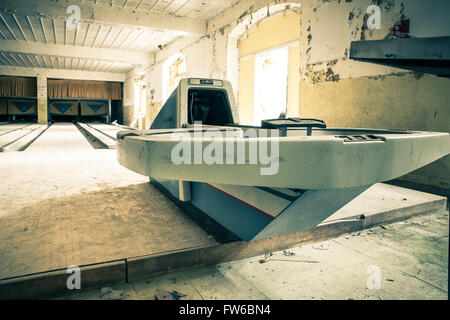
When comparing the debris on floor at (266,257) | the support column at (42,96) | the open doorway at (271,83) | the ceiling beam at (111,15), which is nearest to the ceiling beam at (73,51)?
the ceiling beam at (111,15)

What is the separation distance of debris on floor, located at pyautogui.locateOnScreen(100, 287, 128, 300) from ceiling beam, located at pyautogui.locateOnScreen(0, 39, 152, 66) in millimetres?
9346

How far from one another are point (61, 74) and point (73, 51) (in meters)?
5.71

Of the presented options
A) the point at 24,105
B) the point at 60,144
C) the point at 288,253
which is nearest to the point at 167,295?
the point at 288,253

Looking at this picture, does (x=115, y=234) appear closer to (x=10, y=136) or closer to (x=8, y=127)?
(x=10, y=136)

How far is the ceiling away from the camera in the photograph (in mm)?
5535

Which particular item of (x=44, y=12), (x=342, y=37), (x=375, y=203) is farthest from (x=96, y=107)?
(x=375, y=203)

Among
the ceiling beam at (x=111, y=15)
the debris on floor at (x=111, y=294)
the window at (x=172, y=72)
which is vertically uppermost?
the ceiling beam at (x=111, y=15)

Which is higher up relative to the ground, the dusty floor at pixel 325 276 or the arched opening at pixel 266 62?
the arched opening at pixel 266 62

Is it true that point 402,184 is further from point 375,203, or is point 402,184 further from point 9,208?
point 9,208

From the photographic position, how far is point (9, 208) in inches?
74.7

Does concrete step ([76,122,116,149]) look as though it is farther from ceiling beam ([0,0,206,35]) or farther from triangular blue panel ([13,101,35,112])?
triangular blue panel ([13,101,35,112])

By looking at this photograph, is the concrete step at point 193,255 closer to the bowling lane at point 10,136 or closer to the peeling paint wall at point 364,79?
the peeling paint wall at point 364,79

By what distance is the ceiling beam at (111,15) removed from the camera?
534 cm
